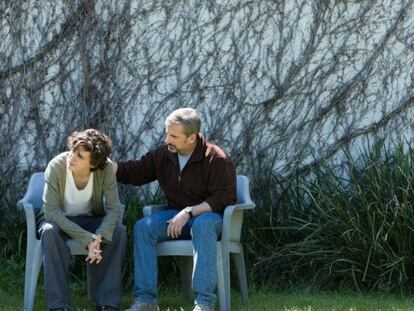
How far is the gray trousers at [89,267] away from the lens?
4691 mm

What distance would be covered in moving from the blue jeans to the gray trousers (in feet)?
0.35

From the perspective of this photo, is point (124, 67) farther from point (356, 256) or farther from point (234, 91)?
point (356, 256)

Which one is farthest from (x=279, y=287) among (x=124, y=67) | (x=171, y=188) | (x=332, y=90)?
(x=124, y=67)

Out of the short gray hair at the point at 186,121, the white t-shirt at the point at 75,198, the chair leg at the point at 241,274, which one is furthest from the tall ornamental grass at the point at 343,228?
the white t-shirt at the point at 75,198

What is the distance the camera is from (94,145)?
4.84 metres

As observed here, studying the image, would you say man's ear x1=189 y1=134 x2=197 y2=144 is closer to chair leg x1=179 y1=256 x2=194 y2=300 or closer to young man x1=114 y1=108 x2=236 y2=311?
young man x1=114 y1=108 x2=236 y2=311

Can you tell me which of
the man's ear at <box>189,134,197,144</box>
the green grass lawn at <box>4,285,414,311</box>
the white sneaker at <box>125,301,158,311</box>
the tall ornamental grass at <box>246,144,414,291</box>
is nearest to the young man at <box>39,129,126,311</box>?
the white sneaker at <box>125,301,158,311</box>

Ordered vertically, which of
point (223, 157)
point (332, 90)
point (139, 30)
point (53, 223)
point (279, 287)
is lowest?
point (279, 287)

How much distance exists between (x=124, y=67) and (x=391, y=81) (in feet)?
6.00

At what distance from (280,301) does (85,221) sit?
1.18 m

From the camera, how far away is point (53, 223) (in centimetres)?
480

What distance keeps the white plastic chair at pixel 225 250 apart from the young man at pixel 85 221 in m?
0.28

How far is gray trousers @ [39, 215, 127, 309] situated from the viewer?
15.4ft

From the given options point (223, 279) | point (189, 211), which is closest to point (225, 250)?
point (223, 279)
